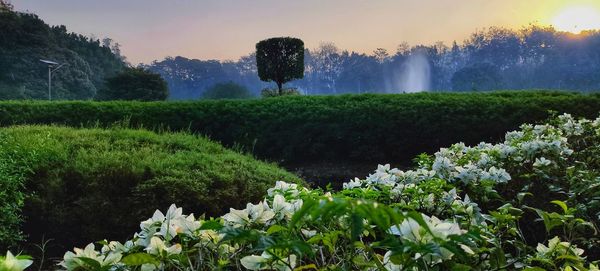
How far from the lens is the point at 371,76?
6800 cm

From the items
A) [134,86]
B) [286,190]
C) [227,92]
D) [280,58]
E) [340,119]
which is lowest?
[340,119]

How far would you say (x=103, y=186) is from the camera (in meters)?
4.53

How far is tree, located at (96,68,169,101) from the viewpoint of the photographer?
26219mm

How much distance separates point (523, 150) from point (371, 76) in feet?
216

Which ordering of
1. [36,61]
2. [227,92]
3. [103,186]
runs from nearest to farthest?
[103,186] < [36,61] < [227,92]

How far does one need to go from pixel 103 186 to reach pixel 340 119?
480 centimetres

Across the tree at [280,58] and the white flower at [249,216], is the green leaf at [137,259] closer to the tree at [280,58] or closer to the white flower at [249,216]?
the white flower at [249,216]

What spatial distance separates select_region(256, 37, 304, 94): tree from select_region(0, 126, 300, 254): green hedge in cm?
1302

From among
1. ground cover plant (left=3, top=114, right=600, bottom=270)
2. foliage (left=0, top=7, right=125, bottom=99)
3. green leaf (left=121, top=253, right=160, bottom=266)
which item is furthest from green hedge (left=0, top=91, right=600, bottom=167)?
foliage (left=0, top=7, right=125, bottom=99)

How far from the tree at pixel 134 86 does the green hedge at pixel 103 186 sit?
2135 cm

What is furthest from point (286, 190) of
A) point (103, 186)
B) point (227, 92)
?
point (227, 92)

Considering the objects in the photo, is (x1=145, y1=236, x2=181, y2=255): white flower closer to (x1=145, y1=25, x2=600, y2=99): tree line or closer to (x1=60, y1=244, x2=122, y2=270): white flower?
(x1=60, y1=244, x2=122, y2=270): white flower

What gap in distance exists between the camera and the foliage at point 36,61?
29.1m

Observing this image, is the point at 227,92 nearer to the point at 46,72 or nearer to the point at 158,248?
the point at 46,72
